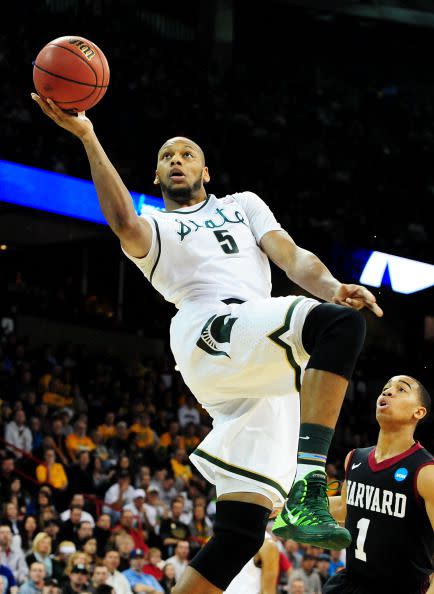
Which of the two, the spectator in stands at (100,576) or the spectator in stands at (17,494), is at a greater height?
the spectator in stands at (17,494)

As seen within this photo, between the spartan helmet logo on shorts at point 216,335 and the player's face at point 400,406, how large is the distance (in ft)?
5.75

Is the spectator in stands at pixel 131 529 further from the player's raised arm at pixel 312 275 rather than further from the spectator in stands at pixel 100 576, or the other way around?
the player's raised arm at pixel 312 275

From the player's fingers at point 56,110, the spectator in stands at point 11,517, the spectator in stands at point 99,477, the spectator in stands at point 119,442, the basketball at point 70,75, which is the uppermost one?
the basketball at point 70,75

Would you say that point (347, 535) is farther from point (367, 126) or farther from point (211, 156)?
point (367, 126)

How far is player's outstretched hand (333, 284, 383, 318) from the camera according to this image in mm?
4086

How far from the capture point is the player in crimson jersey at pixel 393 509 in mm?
5520

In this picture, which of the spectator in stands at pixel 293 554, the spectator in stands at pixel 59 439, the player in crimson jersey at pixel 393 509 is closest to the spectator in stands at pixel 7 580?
the spectator in stands at pixel 59 439

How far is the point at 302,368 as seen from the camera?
4.36m

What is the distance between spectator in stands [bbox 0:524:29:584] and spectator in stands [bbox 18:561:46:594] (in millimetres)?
449

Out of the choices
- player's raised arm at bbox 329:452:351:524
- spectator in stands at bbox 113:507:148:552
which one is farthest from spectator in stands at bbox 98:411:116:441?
player's raised arm at bbox 329:452:351:524

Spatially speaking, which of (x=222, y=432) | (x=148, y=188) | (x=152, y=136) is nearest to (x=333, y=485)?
(x=222, y=432)

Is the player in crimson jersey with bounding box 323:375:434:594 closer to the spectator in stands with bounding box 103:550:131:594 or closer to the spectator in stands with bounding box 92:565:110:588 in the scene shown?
the spectator in stands with bounding box 92:565:110:588

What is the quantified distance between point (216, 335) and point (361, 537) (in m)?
1.88

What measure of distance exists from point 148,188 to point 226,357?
1191cm
